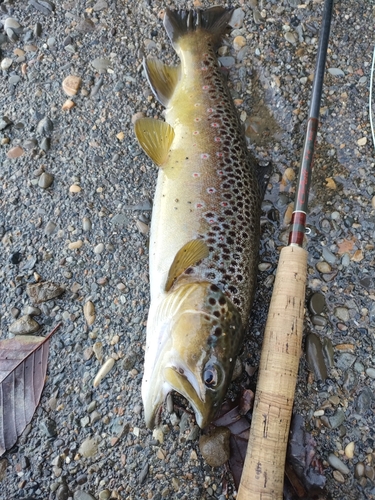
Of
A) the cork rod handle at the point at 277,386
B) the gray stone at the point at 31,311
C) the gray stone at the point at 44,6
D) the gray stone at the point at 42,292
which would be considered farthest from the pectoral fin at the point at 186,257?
the gray stone at the point at 44,6

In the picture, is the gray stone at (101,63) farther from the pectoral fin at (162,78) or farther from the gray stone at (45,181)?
the gray stone at (45,181)

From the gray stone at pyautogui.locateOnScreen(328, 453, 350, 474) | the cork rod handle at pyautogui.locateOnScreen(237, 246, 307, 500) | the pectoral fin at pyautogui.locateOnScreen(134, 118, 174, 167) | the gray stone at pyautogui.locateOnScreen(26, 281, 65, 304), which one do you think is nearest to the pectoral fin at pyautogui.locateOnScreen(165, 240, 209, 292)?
the cork rod handle at pyautogui.locateOnScreen(237, 246, 307, 500)

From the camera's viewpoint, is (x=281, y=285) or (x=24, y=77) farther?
(x=24, y=77)

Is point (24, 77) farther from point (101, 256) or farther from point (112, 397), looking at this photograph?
point (112, 397)

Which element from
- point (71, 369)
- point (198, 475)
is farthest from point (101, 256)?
point (198, 475)

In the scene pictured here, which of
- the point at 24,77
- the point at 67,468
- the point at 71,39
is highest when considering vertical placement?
the point at 71,39

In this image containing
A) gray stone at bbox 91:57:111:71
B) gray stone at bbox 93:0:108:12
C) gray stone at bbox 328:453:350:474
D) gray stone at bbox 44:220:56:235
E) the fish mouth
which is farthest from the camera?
gray stone at bbox 93:0:108:12

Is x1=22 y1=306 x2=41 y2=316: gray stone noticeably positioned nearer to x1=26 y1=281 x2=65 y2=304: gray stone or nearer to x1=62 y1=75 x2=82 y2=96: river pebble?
x1=26 y1=281 x2=65 y2=304: gray stone
